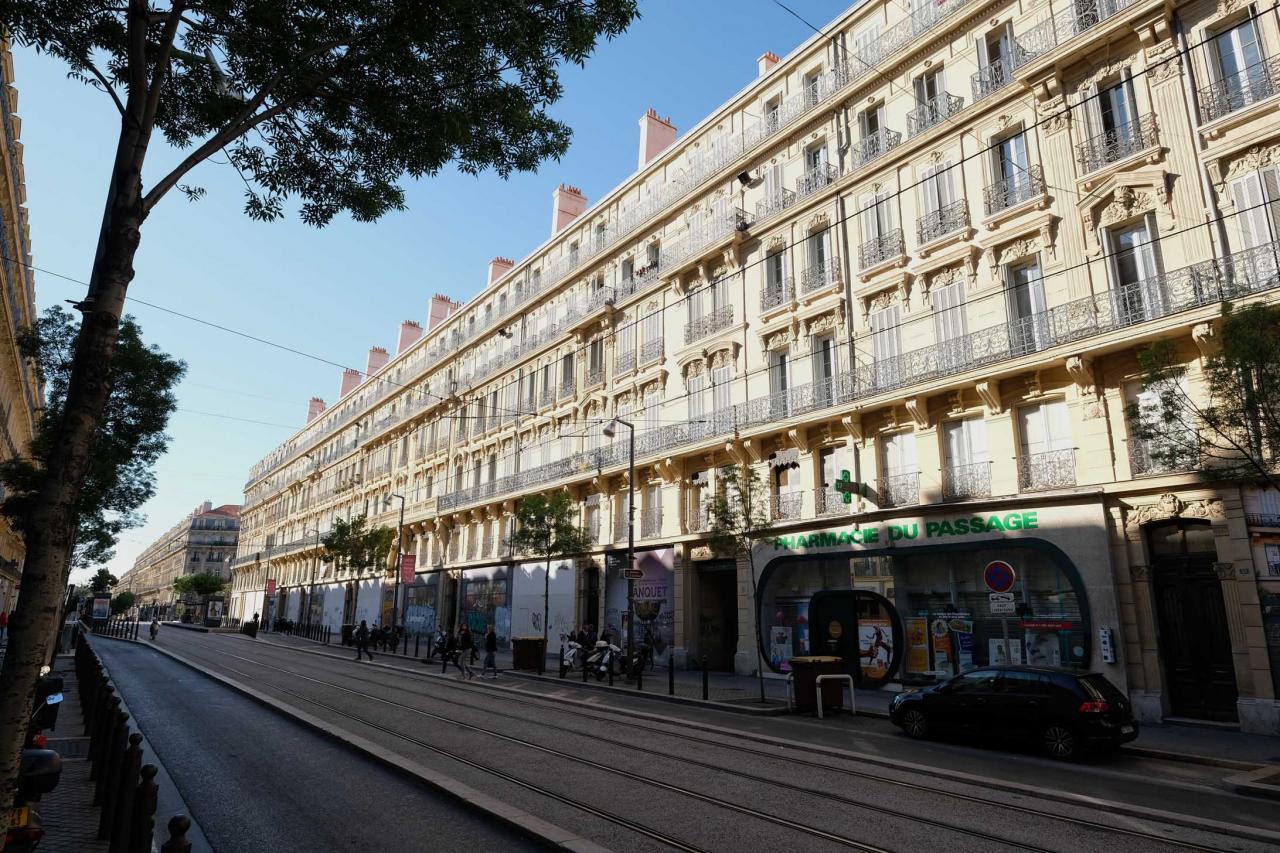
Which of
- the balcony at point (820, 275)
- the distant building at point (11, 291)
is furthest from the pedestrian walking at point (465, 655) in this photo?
the balcony at point (820, 275)

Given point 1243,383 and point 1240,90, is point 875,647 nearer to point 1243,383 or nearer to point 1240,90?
point 1243,383

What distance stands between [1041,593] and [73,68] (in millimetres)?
18887

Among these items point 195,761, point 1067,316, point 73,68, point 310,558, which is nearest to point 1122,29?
point 1067,316

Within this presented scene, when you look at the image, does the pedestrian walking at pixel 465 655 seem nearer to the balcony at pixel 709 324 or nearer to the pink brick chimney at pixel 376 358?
the balcony at pixel 709 324

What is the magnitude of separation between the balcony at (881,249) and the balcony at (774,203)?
12.2ft

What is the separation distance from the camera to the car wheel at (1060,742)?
1137 centimetres

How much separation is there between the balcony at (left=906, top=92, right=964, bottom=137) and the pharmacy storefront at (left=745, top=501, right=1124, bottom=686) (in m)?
10.8

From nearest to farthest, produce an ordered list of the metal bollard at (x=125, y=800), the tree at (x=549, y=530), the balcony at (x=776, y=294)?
1. the metal bollard at (x=125, y=800)
2. the balcony at (x=776, y=294)
3. the tree at (x=549, y=530)

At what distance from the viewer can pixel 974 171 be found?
1986cm

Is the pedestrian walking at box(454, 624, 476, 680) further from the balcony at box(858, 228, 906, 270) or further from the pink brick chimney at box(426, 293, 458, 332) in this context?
the pink brick chimney at box(426, 293, 458, 332)

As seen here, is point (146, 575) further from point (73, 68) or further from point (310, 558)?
Answer: point (73, 68)

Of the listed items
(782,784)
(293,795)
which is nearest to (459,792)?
(293,795)

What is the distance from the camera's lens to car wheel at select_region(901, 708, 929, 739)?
13172 millimetres

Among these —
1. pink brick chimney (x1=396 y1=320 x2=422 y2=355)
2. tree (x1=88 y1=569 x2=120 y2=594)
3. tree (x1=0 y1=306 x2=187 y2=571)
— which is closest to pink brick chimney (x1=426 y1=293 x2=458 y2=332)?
pink brick chimney (x1=396 y1=320 x2=422 y2=355)
